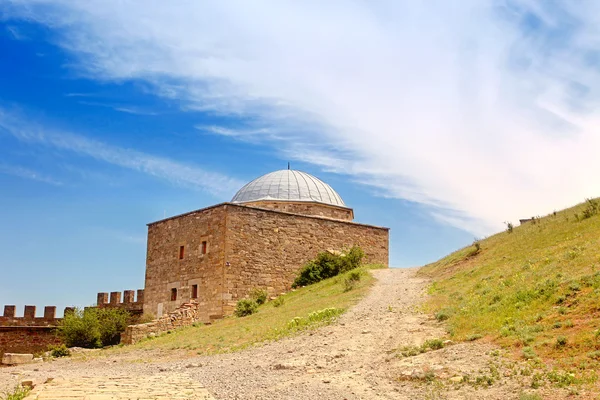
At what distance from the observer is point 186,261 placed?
95.3 ft

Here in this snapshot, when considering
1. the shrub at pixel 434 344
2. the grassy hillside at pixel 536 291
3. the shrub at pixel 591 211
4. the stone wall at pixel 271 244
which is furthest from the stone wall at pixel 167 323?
the shrub at pixel 591 211

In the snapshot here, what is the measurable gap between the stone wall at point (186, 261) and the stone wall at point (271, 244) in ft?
1.87

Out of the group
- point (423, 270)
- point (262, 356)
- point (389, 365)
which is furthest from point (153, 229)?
point (389, 365)

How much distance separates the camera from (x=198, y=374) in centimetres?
1345

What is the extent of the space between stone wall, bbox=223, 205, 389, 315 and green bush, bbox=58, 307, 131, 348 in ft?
20.7

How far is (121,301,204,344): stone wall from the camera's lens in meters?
25.0

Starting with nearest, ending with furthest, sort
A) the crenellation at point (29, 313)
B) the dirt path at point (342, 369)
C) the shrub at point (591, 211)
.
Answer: the dirt path at point (342, 369), the shrub at point (591, 211), the crenellation at point (29, 313)

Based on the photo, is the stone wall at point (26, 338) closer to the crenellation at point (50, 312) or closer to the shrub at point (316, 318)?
the crenellation at point (50, 312)

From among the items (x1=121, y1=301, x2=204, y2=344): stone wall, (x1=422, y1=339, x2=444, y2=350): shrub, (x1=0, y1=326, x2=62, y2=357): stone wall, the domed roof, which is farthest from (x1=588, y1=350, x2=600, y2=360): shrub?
(x1=0, y1=326, x2=62, y2=357): stone wall

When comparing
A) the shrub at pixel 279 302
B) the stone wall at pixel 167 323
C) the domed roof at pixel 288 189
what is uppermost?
the domed roof at pixel 288 189

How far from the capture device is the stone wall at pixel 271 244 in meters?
27.6

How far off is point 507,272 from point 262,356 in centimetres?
762

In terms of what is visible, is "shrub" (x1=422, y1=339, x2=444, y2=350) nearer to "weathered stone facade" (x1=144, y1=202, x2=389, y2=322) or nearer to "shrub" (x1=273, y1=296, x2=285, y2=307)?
"shrub" (x1=273, y1=296, x2=285, y2=307)

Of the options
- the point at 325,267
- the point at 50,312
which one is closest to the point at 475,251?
the point at 325,267
